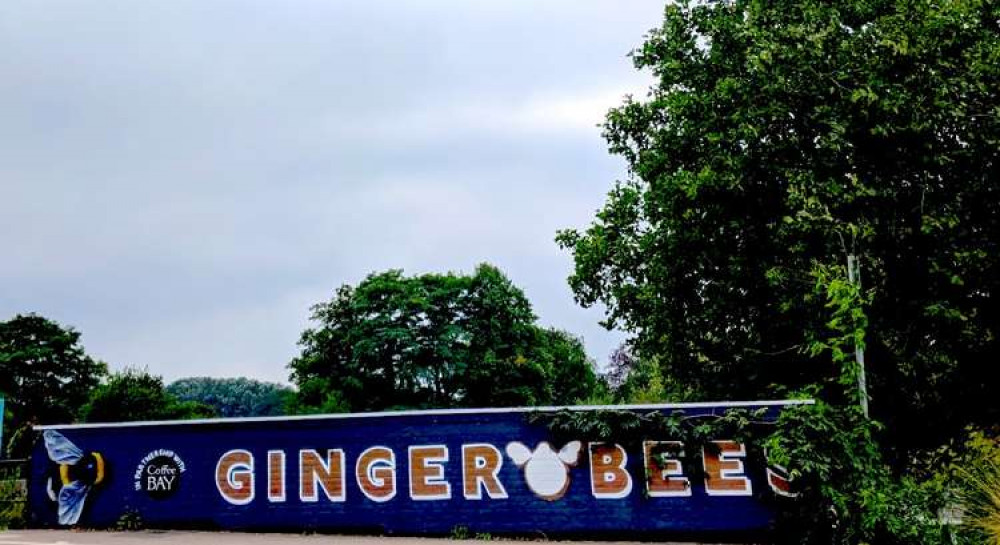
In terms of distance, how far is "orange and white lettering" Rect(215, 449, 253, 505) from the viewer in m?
16.8

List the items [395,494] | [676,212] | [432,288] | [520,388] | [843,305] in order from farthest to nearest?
[432,288], [520,388], [676,212], [395,494], [843,305]

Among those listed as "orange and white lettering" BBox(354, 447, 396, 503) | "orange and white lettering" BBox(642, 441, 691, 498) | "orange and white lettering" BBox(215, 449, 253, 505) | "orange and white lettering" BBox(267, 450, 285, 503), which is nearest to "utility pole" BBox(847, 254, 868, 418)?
"orange and white lettering" BBox(642, 441, 691, 498)

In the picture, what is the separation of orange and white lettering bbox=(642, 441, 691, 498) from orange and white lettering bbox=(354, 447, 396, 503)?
4967mm

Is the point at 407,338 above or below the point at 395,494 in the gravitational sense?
above

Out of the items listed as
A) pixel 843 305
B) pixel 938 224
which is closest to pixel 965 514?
pixel 843 305

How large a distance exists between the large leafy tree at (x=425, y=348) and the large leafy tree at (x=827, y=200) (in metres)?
28.0

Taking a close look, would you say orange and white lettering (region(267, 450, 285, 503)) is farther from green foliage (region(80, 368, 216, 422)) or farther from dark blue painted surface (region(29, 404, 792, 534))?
green foliage (region(80, 368, 216, 422))

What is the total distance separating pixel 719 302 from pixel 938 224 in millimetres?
5368

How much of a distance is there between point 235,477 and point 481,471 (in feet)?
17.0

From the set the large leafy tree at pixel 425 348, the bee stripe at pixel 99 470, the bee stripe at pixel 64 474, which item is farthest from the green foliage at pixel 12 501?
the large leafy tree at pixel 425 348

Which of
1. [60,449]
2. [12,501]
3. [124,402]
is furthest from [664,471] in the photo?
[124,402]

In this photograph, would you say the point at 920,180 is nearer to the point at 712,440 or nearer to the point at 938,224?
the point at 938,224

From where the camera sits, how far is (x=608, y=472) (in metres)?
15.4

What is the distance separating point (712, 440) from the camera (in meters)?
15.1
